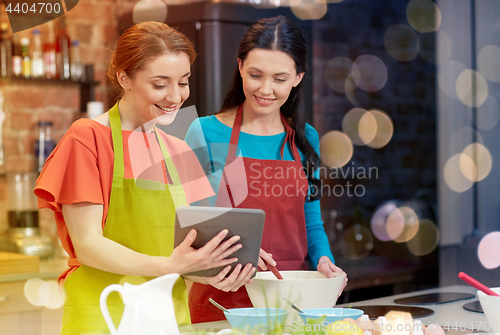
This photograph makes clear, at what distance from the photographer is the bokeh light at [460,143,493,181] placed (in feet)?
8.87

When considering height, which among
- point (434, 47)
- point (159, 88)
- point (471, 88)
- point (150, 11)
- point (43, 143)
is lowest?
point (43, 143)

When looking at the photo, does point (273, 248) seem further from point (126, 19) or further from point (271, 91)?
point (126, 19)

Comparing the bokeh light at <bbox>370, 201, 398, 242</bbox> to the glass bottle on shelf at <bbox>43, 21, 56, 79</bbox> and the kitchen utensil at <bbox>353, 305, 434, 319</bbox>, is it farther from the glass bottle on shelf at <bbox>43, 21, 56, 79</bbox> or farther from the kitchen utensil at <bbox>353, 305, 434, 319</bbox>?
the glass bottle on shelf at <bbox>43, 21, 56, 79</bbox>

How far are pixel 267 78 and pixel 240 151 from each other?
225mm

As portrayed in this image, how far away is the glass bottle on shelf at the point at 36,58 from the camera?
250 centimetres

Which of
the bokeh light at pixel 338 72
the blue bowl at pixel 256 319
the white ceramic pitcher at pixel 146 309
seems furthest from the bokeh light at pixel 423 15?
the white ceramic pitcher at pixel 146 309

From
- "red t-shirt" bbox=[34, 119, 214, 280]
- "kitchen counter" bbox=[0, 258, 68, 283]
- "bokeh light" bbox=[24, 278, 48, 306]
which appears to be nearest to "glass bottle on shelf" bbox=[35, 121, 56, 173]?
"kitchen counter" bbox=[0, 258, 68, 283]

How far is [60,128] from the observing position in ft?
8.63

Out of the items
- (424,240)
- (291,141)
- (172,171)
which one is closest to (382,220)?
(424,240)

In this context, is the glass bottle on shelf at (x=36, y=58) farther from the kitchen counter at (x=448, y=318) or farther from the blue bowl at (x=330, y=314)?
the blue bowl at (x=330, y=314)

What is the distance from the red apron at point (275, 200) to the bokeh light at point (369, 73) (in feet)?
5.44

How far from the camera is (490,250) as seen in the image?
105 inches

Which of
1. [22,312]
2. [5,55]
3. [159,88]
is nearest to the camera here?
[159,88]

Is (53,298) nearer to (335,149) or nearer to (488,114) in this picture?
(335,149)
